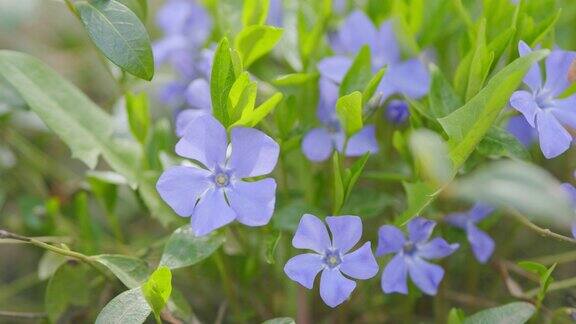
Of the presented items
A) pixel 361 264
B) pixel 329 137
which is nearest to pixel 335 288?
pixel 361 264

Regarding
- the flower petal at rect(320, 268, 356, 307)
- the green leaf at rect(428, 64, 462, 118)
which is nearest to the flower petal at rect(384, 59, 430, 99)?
the green leaf at rect(428, 64, 462, 118)

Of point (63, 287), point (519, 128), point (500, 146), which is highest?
point (500, 146)

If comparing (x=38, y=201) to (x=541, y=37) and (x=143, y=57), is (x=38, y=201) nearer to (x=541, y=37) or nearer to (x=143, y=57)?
(x=143, y=57)

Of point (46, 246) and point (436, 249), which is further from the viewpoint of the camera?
point (436, 249)

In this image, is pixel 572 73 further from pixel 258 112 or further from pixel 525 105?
pixel 258 112

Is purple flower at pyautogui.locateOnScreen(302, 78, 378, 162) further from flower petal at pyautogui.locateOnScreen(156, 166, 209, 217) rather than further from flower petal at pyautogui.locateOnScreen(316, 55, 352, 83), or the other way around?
flower petal at pyautogui.locateOnScreen(156, 166, 209, 217)

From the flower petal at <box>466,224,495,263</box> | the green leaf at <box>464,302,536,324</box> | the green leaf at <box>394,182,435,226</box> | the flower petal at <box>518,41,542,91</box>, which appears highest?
the flower petal at <box>518,41,542,91</box>

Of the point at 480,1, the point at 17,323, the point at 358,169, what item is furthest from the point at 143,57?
the point at 17,323
